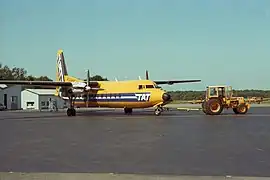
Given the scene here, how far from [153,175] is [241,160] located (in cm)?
274

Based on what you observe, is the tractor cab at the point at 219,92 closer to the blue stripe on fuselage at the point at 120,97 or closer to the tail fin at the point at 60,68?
the blue stripe on fuselage at the point at 120,97

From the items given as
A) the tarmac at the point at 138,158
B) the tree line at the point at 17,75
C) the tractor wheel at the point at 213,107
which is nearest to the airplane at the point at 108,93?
the tractor wheel at the point at 213,107

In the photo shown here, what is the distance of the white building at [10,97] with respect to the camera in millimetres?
67812

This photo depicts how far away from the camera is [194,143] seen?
12.3 meters

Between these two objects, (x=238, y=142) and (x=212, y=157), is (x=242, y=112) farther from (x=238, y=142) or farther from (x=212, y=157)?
(x=212, y=157)

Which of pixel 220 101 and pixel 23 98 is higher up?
pixel 23 98

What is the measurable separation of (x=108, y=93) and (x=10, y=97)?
38.5 m

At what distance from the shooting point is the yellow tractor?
31156mm

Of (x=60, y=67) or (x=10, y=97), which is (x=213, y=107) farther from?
(x=10, y=97)

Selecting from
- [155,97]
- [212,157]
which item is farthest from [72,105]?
[212,157]

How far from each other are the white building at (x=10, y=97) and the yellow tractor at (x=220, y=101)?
44027mm

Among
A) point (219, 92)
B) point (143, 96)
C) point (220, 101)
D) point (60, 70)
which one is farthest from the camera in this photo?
point (60, 70)

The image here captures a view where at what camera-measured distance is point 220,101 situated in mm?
31422

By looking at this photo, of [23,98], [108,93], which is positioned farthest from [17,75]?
[108,93]
